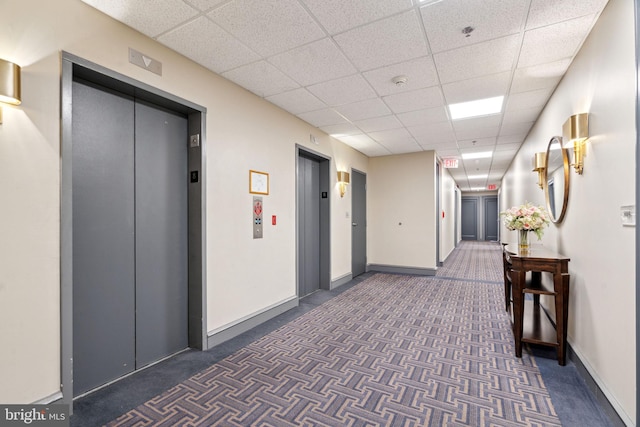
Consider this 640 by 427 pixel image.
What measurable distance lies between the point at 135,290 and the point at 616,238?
368 centimetres

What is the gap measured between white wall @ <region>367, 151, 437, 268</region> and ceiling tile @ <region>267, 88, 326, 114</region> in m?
3.56

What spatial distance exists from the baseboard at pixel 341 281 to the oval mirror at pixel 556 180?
11.4 ft

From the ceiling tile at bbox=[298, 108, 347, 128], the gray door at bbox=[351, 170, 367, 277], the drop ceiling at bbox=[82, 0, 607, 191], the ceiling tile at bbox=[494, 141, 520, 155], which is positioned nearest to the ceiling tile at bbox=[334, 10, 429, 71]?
the drop ceiling at bbox=[82, 0, 607, 191]

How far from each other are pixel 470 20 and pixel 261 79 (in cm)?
208

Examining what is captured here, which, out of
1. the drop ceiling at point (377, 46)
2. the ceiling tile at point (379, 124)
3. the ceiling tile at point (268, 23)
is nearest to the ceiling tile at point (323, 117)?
the drop ceiling at point (377, 46)

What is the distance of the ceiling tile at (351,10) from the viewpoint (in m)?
2.12

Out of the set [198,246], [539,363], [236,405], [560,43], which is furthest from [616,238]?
[198,246]

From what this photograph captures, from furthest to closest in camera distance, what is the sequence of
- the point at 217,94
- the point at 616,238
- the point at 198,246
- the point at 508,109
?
the point at 508,109 → the point at 217,94 → the point at 198,246 → the point at 616,238

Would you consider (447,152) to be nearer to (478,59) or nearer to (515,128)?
(515,128)

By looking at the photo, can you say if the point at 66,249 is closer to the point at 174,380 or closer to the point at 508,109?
the point at 174,380

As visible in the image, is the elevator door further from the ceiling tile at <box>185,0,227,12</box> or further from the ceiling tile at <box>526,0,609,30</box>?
the ceiling tile at <box>526,0,609,30</box>

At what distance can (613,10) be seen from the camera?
198cm

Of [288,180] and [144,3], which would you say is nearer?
[144,3]
